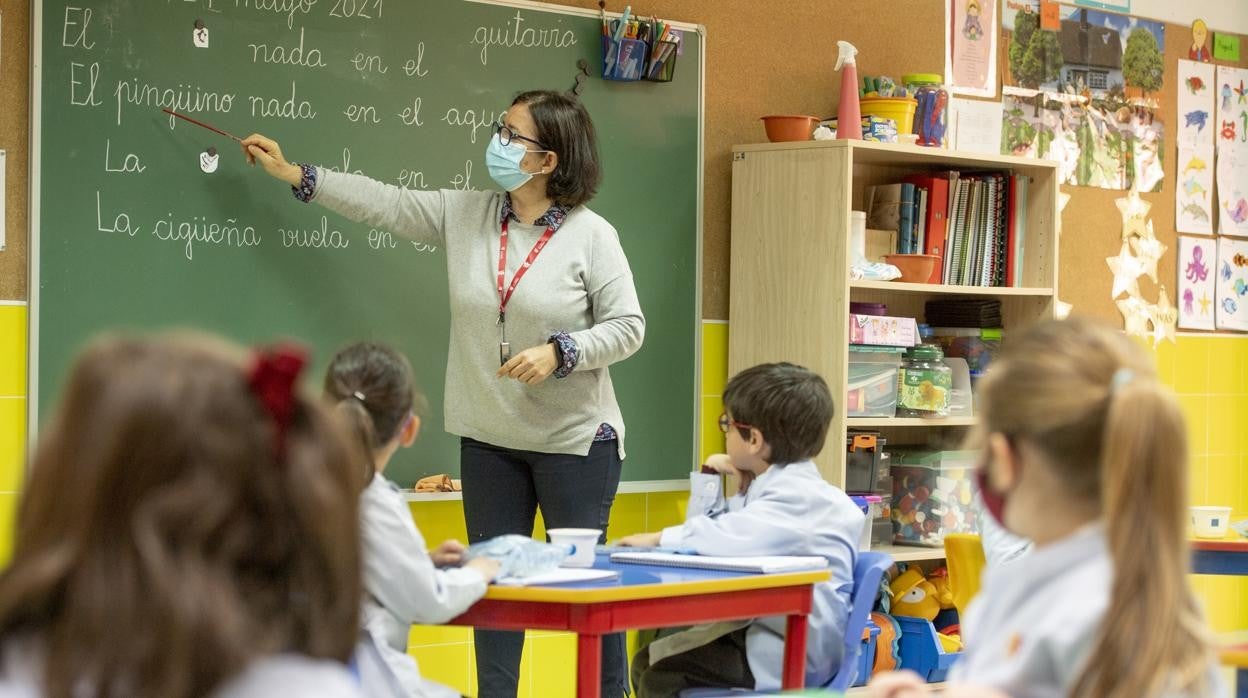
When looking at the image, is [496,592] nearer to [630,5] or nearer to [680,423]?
[680,423]

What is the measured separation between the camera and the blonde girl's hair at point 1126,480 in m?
1.37

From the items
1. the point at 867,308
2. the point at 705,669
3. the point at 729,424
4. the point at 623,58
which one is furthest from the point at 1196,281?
the point at 705,669

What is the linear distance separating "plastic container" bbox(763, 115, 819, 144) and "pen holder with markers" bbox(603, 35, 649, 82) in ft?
1.45

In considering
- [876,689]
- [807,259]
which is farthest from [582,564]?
[807,259]

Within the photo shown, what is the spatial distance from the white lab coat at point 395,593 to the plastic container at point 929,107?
9.25 feet

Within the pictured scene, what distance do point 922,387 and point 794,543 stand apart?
178cm

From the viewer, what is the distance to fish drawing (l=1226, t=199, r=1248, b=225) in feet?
18.4

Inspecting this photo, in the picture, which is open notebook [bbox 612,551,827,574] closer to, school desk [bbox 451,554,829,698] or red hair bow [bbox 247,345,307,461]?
school desk [bbox 451,554,829,698]

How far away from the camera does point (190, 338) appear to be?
1.04 metres

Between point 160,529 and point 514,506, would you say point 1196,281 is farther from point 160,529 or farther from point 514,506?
point 160,529

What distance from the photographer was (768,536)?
9.21 ft

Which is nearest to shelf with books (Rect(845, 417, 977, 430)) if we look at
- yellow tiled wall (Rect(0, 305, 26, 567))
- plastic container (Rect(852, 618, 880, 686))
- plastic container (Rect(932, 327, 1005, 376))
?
plastic container (Rect(932, 327, 1005, 376))

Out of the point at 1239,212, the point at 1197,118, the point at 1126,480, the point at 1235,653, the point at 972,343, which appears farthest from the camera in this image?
the point at 1239,212

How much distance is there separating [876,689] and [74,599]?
90 centimetres
